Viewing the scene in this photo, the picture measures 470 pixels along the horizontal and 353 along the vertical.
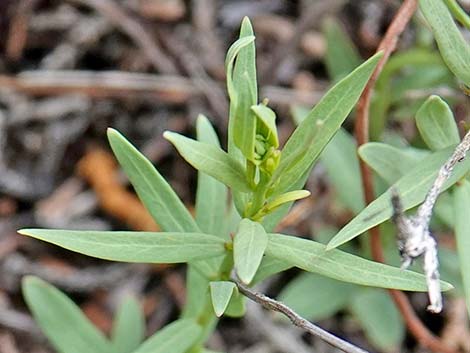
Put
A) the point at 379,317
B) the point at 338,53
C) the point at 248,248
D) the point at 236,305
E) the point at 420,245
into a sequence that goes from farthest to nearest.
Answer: the point at 338,53 < the point at 379,317 < the point at 236,305 < the point at 248,248 < the point at 420,245

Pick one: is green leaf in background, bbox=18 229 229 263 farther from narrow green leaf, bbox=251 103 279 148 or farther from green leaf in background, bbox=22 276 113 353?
green leaf in background, bbox=22 276 113 353

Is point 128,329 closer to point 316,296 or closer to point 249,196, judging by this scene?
point 316,296

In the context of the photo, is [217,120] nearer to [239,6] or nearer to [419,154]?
[239,6]

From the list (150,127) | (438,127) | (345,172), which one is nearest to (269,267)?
(438,127)

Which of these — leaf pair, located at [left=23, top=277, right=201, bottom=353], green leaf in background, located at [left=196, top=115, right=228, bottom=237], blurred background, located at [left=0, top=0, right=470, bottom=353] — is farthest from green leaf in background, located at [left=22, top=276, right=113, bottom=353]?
blurred background, located at [left=0, top=0, right=470, bottom=353]

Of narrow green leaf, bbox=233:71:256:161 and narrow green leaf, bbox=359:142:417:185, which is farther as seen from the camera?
narrow green leaf, bbox=359:142:417:185

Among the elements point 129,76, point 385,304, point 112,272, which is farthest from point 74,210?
point 385,304
